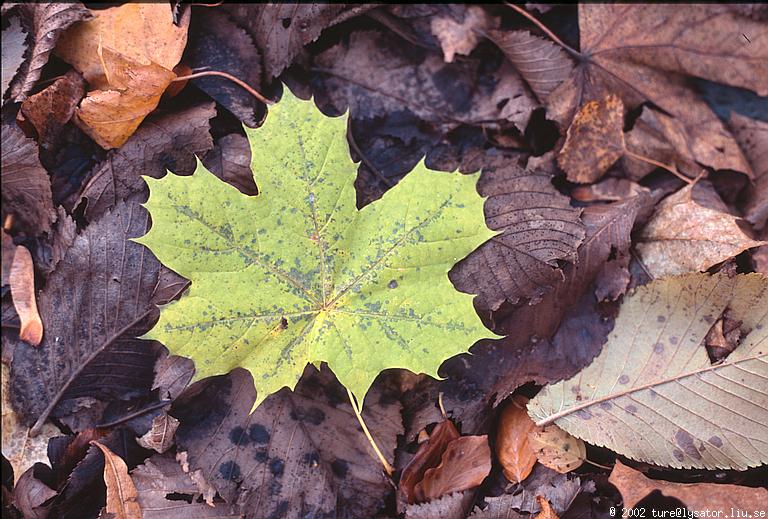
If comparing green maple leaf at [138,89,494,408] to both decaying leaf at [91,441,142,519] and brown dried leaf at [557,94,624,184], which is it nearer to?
decaying leaf at [91,441,142,519]

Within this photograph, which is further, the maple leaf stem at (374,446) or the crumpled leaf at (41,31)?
the crumpled leaf at (41,31)

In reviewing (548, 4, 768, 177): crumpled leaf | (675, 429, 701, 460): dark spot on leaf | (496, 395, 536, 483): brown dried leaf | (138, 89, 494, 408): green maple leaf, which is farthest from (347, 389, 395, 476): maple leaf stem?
(548, 4, 768, 177): crumpled leaf

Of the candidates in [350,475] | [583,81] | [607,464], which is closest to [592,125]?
[583,81]

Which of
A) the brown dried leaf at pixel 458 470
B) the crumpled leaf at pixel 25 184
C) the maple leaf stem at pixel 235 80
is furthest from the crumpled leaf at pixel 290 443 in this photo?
the maple leaf stem at pixel 235 80

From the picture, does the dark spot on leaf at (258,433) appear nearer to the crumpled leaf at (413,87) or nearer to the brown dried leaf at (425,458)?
the brown dried leaf at (425,458)

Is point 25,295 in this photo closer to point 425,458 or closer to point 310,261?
point 310,261

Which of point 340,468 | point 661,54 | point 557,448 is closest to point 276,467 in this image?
point 340,468
